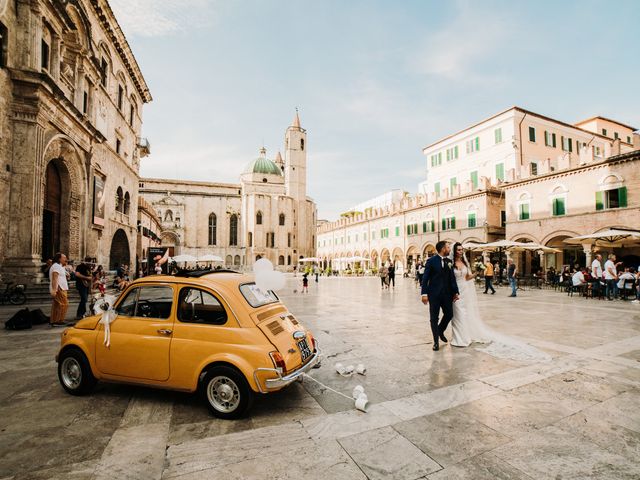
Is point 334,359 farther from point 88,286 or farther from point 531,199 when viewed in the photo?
point 531,199

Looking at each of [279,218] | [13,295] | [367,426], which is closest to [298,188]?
[279,218]

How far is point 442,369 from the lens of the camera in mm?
4715

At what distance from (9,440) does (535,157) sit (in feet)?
114

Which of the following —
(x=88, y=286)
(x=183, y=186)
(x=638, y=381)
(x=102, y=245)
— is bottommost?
(x=638, y=381)

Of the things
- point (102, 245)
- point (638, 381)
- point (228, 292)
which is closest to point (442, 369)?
point (638, 381)

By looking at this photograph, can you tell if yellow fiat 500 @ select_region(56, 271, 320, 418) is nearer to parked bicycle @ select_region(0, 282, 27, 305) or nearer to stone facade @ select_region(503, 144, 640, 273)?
parked bicycle @ select_region(0, 282, 27, 305)

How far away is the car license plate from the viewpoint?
378 cm

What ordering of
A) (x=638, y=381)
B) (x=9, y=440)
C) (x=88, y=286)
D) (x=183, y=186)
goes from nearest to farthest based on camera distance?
(x=9, y=440) < (x=638, y=381) < (x=88, y=286) < (x=183, y=186)

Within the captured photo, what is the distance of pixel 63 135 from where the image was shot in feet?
43.7

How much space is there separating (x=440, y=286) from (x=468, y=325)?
103cm

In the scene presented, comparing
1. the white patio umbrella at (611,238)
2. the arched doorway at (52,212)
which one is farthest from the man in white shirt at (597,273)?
the arched doorway at (52,212)

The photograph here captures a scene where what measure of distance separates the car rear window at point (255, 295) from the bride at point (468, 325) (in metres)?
3.69

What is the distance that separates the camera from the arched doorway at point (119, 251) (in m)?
21.8

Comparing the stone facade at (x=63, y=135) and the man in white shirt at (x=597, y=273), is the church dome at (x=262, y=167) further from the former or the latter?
the man in white shirt at (x=597, y=273)
